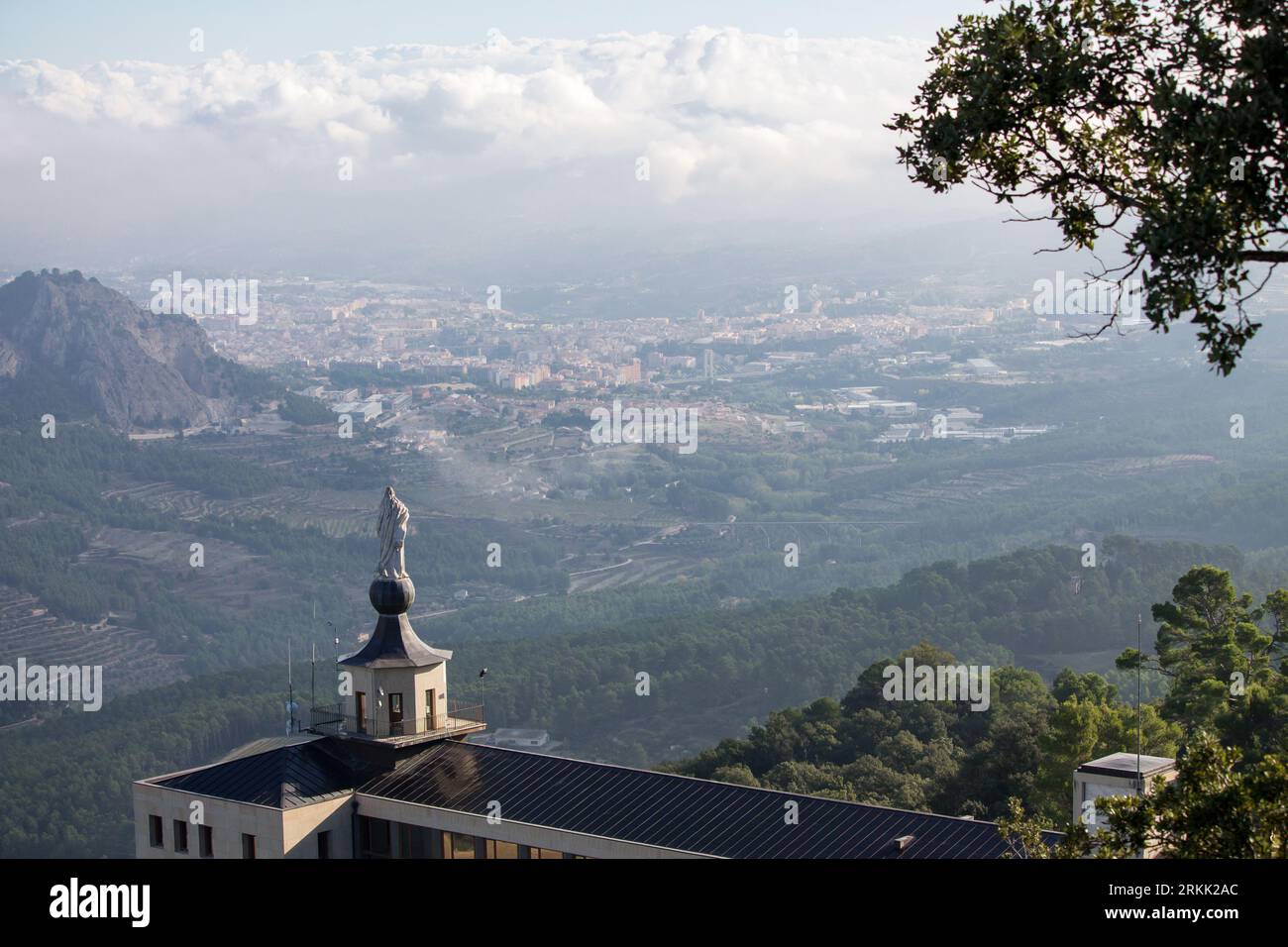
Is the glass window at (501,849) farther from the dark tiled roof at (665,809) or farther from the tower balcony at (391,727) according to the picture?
the tower balcony at (391,727)

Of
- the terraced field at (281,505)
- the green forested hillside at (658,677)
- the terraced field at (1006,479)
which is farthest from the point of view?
the terraced field at (281,505)

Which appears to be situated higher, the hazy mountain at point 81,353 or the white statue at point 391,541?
the hazy mountain at point 81,353

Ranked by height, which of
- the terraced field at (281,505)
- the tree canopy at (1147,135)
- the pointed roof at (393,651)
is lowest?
the terraced field at (281,505)

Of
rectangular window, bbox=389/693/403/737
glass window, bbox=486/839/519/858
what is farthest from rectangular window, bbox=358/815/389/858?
glass window, bbox=486/839/519/858

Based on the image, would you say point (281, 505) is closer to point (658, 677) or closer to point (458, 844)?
point (658, 677)

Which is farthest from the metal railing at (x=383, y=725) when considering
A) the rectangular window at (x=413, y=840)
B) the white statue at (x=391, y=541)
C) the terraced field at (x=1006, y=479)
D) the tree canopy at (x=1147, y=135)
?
the terraced field at (x=1006, y=479)
